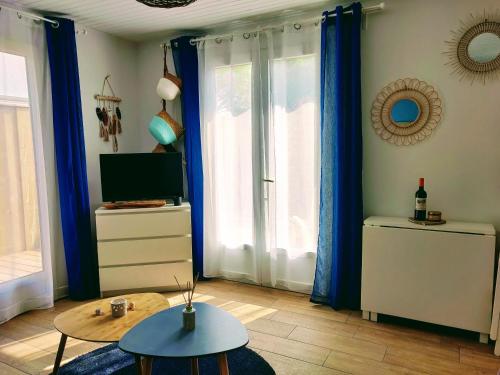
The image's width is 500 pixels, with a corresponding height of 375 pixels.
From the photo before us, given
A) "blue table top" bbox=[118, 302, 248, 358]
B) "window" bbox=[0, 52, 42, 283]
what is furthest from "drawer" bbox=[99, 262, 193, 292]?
"blue table top" bbox=[118, 302, 248, 358]

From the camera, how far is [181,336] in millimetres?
1700

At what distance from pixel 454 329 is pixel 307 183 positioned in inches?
60.7

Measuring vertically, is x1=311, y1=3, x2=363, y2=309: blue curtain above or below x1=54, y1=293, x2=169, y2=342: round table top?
above

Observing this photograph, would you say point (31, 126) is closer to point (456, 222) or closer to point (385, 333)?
point (385, 333)

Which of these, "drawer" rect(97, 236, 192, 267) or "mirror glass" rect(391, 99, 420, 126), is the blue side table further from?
"mirror glass" rect(391, 99, 420, 126)

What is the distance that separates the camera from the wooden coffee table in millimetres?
1853

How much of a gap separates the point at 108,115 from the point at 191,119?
854 mm

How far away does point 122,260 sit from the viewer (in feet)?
10.6

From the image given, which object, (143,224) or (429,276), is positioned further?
(143,224)

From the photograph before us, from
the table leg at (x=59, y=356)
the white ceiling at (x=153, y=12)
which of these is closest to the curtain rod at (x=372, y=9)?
the white ceiling at (x=153, y=12)

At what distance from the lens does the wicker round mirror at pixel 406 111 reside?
2730 mm

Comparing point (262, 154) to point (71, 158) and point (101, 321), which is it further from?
point (101, 321)

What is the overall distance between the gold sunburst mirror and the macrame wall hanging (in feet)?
9.90

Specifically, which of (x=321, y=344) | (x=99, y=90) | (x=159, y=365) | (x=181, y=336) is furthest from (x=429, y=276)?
(x=99, y=90)
